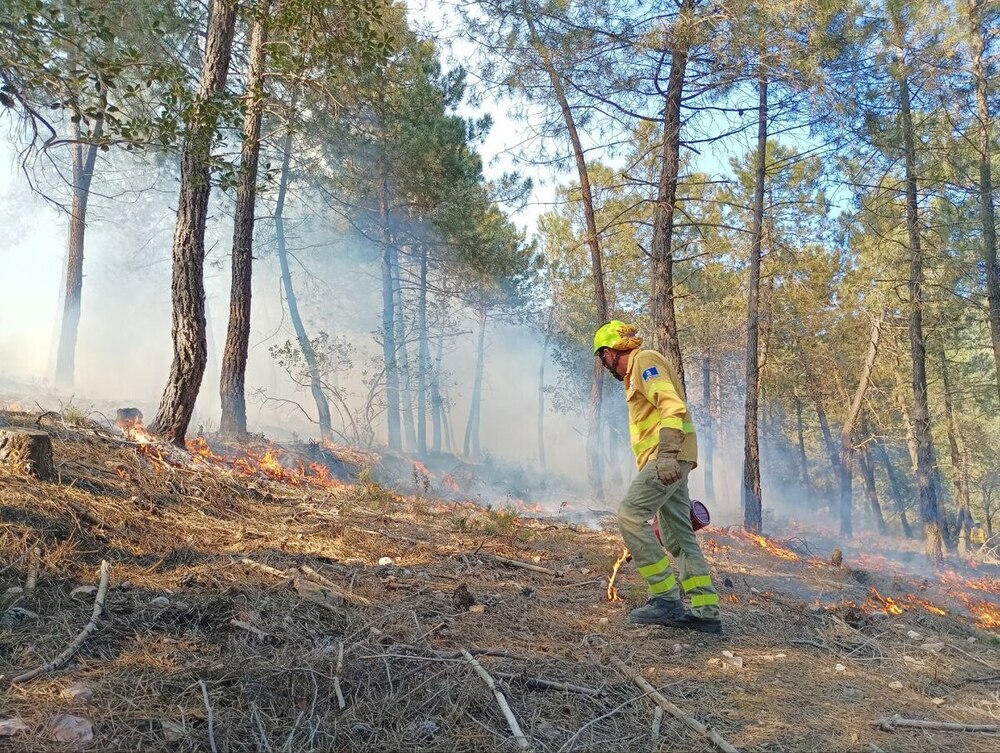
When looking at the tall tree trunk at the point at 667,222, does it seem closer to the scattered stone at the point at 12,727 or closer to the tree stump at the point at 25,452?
the tree stump at the point at 25,452

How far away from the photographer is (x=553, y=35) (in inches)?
405

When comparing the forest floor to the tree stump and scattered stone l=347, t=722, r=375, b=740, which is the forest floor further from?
the tree stump

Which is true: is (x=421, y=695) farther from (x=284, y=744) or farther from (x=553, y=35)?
(x=553, y=35)

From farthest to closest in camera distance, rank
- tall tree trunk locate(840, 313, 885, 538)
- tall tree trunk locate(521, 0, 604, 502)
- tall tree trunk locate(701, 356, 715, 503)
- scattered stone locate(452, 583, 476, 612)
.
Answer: tall tree trunk locate(701, 356, 715, 503)
tall tree trunk locate(840, 313, 885, 538)
tall tree trunk locate(521, 0, 604, 502)
scattered stone locate(452, 583, 476, 612)

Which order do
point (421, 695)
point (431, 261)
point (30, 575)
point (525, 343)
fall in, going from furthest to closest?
point (525, 343), point (431, 261), point (30, 575), point (421, 695)

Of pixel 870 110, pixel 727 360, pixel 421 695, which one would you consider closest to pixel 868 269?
pixel 870 110

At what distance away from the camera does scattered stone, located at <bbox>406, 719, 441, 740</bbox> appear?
2512mm

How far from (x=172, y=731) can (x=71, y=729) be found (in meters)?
0.31

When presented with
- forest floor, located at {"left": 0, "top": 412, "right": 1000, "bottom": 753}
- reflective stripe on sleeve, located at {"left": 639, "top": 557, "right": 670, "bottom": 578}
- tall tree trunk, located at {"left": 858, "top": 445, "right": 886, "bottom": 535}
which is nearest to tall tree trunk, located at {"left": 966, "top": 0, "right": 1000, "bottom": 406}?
forest floor, located at {"left": 0, "top": 412, "right": 1000, "bottom": 753}

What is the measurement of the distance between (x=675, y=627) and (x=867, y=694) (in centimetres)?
110

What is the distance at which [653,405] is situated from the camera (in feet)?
14.9

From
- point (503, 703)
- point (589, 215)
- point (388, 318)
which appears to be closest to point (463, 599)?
point (503, 703)

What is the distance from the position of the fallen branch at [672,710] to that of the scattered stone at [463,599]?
37.2 inches

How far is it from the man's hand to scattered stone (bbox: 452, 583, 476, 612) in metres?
1.39
